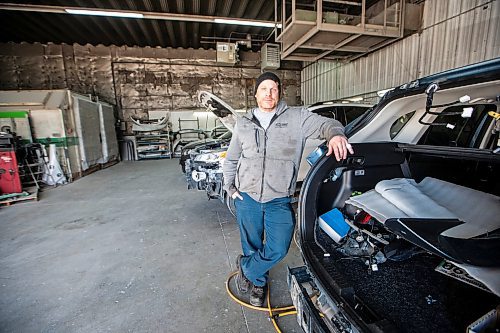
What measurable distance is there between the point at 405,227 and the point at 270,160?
2.68ft

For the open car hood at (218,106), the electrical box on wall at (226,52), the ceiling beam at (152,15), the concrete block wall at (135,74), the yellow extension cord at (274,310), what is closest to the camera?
the yellow extension cord at (274,310)

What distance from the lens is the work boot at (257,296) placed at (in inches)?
73.2

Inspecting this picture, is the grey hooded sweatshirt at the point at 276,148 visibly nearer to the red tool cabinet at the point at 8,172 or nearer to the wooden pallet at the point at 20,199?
the wooden pallet at the point at 20,199

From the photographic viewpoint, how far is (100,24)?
830cm

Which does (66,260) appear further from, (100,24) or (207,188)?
(100,24)

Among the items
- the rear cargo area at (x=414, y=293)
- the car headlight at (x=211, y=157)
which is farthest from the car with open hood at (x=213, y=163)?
the rear cargo area at (x=414, y=293)

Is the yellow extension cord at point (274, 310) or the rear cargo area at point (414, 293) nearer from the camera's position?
the rear cargo area at point (414, 293)

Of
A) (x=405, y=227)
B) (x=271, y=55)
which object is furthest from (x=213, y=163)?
(x=271, y=55)

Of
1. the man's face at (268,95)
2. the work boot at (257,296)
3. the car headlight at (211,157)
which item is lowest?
the work boot at (257,296)

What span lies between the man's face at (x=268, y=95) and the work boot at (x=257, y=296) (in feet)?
4.30

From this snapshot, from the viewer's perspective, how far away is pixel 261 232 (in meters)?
1.83

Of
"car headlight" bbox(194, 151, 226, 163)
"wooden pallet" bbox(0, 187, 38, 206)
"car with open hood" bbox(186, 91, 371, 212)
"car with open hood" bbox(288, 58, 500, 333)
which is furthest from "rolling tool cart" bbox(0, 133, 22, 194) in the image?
"car with open hood" bbox(288, 58, 500, 333)

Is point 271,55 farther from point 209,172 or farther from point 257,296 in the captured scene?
point 257,296

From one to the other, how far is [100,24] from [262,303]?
9.92 m
